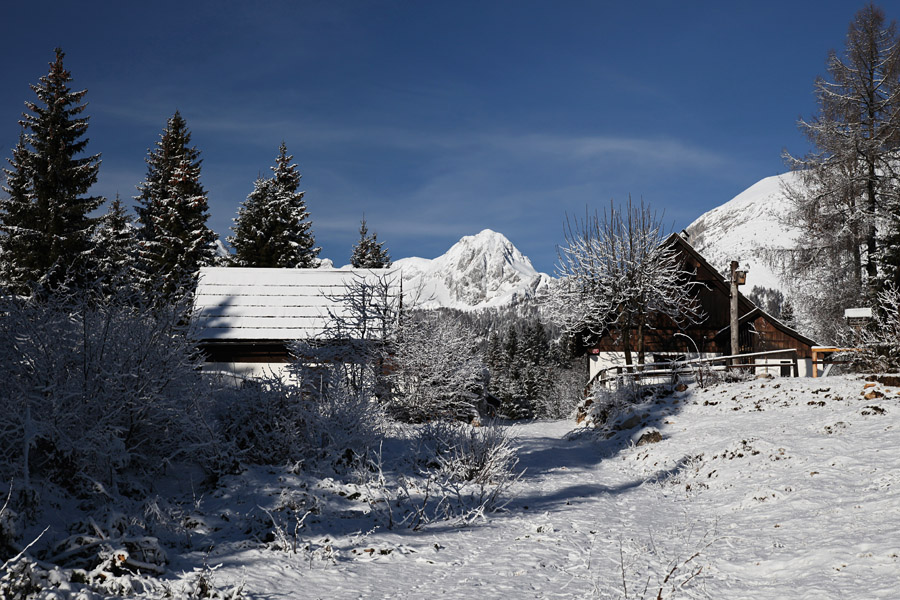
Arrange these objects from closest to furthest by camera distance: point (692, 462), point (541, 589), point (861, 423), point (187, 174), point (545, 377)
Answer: point (541, 589), point (861, 423), point (692, 462), point (187, 174), point (545, 377)

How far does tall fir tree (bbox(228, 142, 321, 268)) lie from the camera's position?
4000 centimetres

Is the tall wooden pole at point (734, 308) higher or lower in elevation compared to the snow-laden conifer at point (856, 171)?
lower

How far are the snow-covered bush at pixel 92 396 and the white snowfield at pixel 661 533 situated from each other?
3.81 ft

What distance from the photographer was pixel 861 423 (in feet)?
39.3

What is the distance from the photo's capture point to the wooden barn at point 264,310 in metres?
22.0

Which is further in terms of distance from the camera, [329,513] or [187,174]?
[187,174]

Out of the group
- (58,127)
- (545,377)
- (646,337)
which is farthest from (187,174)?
(545,377)

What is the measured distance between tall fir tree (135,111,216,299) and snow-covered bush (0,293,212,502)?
83.9 feet

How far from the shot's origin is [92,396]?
7.15 metres

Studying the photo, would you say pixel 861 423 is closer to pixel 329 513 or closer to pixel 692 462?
pixel 692 462

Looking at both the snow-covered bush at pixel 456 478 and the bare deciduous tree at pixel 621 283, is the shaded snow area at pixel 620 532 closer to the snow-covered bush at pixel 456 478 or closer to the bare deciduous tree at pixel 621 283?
the snow-covered bush at pixel 456 478

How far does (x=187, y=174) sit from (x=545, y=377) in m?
41.8

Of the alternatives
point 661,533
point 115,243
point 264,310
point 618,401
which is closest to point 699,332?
point 618,401

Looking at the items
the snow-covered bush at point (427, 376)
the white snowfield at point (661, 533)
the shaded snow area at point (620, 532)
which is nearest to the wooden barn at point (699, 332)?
the snow-covered bush at point (427, 376)
